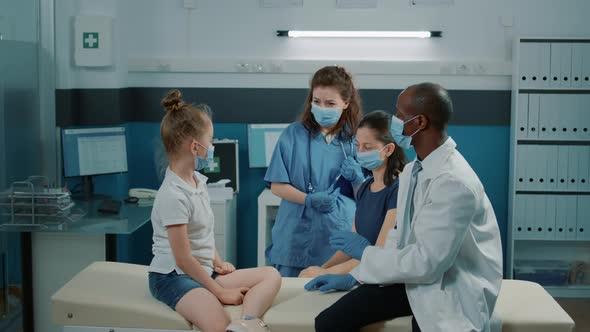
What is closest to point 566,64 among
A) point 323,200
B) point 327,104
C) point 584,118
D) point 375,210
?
point 584,118

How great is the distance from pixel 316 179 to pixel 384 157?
0.44m

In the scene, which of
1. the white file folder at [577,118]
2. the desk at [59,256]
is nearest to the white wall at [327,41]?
the white file folder at [577,118]

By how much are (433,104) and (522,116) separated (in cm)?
268

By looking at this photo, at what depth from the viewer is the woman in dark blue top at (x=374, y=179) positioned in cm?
257

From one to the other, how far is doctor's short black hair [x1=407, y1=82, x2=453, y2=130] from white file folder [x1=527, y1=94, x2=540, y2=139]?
2648mm

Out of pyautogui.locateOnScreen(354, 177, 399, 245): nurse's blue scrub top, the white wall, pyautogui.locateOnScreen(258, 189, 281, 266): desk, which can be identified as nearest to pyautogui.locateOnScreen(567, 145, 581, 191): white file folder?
the white wall

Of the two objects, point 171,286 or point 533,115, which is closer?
point 171,286

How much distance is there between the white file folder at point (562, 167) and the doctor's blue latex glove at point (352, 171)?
2.14 meters

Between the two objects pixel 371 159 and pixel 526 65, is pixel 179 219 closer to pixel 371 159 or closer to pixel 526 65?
pixel 371 159

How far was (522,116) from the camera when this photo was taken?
463cm

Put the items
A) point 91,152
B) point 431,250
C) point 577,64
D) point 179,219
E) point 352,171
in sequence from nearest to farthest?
point 431,250 < point 179,219 < point 352,171 < point 91,152 < point 577,64

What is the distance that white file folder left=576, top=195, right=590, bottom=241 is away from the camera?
15.3ft

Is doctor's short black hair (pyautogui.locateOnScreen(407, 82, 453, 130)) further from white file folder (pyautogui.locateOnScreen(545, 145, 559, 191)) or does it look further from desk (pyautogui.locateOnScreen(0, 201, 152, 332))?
white file folder (pyautogui.locateOnScreen(545, 145, 559, 191))

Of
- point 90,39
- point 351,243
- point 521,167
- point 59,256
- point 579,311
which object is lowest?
point 579,311
